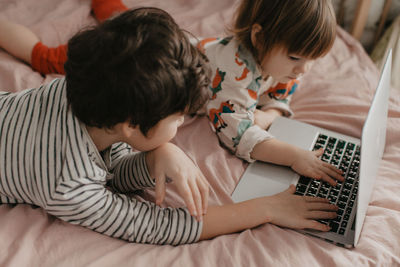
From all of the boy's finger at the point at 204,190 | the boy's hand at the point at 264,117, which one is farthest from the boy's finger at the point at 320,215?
the boy's hand at the point at 264,117

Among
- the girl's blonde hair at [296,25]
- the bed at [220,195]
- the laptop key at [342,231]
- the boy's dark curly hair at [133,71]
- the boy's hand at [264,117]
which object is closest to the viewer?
the boy's dark curly hair at [133,71]

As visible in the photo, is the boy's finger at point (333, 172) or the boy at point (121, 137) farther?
the boy's finger at point (333, 172)

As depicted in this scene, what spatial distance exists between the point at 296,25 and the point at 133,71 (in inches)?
20.2

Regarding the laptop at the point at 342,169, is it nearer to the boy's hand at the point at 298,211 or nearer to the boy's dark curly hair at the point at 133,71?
the boy's hand at the point at 298,211

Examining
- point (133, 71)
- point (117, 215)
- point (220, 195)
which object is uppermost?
point (133, 71)

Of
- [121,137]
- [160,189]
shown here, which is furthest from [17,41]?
[160,189]

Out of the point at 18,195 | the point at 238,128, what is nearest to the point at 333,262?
the point at 238,128

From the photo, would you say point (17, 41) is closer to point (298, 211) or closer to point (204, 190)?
point (204, 190)

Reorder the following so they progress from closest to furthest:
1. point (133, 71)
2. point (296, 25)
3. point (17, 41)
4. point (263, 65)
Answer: point (133, 71), point (296, 25), point (263, 65), point (17, 41)

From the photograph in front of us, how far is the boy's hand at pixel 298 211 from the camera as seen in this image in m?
0.91

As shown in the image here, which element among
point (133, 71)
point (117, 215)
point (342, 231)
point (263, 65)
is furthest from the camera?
point (263, 65)

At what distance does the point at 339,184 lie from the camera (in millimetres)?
1029

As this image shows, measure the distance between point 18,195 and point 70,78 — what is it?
288 millimetres

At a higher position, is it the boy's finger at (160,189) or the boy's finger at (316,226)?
the boy's finger at (160,189)
